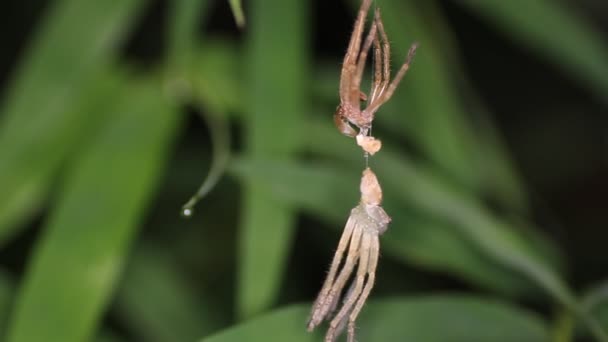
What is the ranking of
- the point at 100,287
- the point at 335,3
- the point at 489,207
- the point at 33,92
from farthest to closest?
the point at 335,3, the point at 489,207, the point at 33,92, the point at 100,287

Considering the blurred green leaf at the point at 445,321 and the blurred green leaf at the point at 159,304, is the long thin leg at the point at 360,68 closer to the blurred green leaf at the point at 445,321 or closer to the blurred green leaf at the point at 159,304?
the blurred green leaf at the point at 445,321

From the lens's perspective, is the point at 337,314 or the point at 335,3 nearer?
the point at 337,314

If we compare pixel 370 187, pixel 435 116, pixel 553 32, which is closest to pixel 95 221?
pixel 370 187

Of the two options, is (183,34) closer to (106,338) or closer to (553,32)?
(106,338)

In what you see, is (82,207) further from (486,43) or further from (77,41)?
(486,43)

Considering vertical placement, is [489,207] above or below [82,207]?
above

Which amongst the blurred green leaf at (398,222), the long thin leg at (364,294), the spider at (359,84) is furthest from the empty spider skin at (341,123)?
the blurred green leaf at (398,222)

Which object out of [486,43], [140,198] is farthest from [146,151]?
[486,43]
